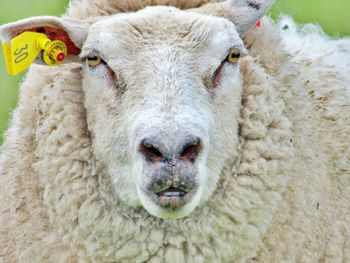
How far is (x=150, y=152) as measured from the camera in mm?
4047

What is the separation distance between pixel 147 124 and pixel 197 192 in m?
0.34

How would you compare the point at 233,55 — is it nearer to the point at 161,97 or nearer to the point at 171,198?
the point at 161,97

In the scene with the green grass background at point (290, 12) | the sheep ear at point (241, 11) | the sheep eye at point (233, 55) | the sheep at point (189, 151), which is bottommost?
the green grass background at point (290, 12)

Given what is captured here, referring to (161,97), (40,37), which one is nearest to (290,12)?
(40,37)

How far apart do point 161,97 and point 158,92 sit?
0.13 ft

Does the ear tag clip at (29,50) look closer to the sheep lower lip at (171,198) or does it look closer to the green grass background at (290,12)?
the sheep lower lip at (171,198)

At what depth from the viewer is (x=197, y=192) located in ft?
13.5

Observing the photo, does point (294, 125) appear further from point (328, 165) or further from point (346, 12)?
point (346, 12)

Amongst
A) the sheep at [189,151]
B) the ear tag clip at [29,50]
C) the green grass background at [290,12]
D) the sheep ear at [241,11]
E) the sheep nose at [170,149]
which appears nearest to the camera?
the sheep nose at [170,149]

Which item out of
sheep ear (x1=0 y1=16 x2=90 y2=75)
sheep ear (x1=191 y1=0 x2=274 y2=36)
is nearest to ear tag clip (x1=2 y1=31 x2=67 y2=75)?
sheep ear (x1=0 y1=16 x2=90 y2=75)

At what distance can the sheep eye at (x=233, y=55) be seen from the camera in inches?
176

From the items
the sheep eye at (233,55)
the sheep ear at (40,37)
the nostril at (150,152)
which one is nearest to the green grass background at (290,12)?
the sheep ear at (40,37)

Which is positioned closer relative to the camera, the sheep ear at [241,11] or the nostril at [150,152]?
the nostril at [150,152]

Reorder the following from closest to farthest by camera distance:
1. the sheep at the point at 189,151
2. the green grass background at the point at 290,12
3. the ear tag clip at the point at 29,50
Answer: the sheep at the point at 189,151 → the ear tag clip at the point at 29,50 → the green grass background at the point at 290,12
